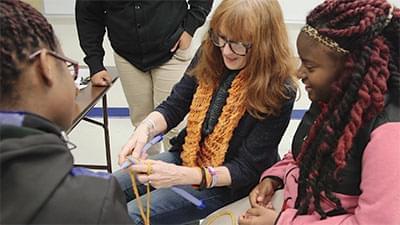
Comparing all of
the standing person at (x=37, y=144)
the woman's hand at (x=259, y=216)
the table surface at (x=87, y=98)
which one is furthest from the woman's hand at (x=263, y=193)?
the table surface at (x=87, y=98)

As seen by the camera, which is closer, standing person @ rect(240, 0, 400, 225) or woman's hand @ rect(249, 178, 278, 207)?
standing person @ rect(240, 0, 400, 225)

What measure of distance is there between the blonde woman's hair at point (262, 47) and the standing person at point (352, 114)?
234 mm

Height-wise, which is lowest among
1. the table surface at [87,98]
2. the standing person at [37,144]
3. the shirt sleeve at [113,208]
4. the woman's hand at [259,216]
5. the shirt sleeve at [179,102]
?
the table surface at [87,98]

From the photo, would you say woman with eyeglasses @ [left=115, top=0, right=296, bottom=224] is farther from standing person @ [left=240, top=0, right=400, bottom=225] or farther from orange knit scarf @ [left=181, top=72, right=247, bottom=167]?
standing person @ [left=240, top=0, right=400, bottom=225]

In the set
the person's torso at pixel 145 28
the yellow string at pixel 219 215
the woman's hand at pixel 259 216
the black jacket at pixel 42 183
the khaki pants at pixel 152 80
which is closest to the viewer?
the black jacket at pixel 42 183

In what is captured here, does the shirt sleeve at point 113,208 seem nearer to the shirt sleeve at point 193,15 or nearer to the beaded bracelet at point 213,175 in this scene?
the beaded bracelet at point 213,175

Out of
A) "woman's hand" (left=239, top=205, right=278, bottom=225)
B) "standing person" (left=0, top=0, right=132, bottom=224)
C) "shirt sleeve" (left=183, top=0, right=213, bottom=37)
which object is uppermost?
"standing person" (left=0, top=0, right=132, bottom=224)

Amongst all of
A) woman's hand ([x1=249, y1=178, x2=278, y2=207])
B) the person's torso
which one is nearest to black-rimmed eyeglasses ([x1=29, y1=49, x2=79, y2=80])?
woman's hand ([x1=249, y1=178, x2=278, y2=207])

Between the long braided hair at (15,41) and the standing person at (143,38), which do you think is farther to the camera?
the standing person at (143,38)

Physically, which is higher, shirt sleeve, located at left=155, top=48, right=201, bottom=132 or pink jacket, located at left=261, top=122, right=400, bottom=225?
pink jacket, located at left=261, top=122, right=400, bottom=225

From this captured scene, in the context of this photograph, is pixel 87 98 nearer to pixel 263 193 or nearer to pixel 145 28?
pixel 145 28

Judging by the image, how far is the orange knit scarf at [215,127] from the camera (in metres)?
1.42

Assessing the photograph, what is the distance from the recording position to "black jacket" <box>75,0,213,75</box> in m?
2.02

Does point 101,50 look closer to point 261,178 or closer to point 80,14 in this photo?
point 80,14
